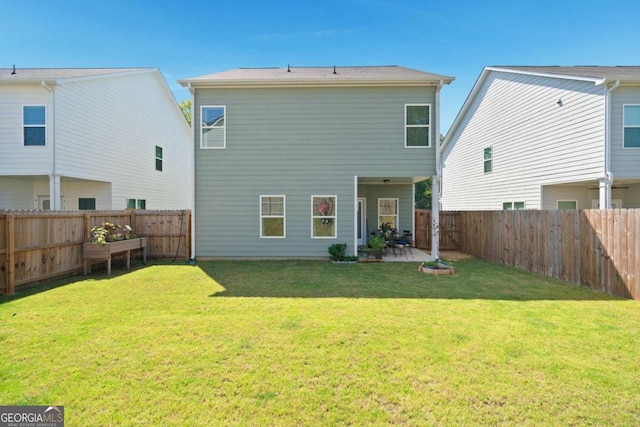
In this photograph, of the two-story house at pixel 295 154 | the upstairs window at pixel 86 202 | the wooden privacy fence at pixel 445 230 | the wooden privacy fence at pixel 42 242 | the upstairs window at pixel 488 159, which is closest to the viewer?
the wooden privacy fence at pixel 42 242

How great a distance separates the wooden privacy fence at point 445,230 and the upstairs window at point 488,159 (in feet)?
10.6

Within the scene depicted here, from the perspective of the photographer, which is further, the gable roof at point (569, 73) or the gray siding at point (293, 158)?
the gray siding at point (293, 158)

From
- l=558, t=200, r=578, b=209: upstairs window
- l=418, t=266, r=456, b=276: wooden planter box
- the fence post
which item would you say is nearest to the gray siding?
l=418, t=266, r=456, b=276: wooden planter box

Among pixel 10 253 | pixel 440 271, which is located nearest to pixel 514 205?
pixel 440 271

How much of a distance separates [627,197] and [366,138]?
10657mm

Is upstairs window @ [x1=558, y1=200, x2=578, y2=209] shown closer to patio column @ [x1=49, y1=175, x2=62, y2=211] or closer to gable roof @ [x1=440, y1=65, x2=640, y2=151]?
gable roof @ [x1=440, y1=65, x2=640, y2=151]

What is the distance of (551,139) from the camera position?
36.3 ft

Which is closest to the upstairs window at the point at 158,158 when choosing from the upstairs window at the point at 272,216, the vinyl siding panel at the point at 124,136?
the vinyl siding panel at the point at 124,136

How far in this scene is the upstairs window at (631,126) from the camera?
9.20 meters

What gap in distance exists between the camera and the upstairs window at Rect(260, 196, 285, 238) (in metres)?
10.1

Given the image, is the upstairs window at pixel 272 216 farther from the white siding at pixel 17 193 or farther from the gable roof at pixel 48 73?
the white siding at pixel 17 193

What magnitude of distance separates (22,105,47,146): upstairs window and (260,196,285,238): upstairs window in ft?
25.2

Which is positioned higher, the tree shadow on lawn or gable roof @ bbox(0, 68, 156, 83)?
gable roof @ bbox(0, 68, 156, 83)

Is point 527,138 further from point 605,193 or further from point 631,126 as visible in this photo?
point 605,193
